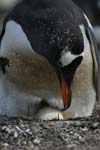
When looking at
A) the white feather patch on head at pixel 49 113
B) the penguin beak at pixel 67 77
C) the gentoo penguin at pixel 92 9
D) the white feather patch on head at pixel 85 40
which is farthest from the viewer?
the gentoo penguin at pixel 92 9

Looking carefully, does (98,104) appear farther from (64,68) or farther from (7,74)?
(64,68)

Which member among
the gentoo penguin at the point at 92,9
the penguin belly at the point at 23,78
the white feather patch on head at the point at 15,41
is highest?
the white feather patch on head at the point at 15,41

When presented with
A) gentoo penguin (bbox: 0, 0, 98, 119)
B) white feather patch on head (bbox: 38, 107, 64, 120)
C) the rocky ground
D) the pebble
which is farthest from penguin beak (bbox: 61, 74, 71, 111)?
the pebble

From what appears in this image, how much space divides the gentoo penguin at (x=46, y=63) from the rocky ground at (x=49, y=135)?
0.44m

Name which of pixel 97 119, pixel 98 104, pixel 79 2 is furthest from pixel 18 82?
pixel 79 2

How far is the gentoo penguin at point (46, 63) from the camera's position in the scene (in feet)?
15.3

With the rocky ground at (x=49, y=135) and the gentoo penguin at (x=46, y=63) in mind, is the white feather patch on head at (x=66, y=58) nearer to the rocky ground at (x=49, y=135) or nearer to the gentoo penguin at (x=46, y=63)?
the gentoo penguin at (x=46, y=63)

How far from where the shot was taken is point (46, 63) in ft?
16.3

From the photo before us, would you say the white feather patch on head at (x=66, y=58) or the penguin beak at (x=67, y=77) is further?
the penguin beak at (x=67, y=77)

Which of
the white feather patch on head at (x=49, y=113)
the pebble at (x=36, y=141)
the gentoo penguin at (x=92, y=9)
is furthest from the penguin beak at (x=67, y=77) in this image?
the gentoo penguin at (x=92, y=9)

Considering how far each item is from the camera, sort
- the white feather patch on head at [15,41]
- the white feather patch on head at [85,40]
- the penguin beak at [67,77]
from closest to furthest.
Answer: the penguin beak at [67,77] < the white feather patch on head at [15,41] < the white feather patch on head at [85,40]

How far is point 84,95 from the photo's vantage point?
5.36 m

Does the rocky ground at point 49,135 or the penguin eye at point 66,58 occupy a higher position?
the penguin eye at point 66,58

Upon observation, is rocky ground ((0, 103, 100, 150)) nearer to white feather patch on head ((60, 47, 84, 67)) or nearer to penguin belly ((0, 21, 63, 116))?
white feather patch on head ((60, 47, 84, 67))
